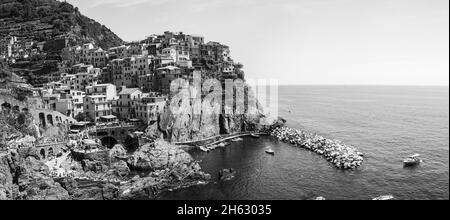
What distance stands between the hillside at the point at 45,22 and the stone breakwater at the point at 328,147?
65469 mm

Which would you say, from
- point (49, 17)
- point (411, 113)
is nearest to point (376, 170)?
point (411, 113)

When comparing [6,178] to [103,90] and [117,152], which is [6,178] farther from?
[103,90]

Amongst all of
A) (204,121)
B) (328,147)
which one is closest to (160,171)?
(204,121)

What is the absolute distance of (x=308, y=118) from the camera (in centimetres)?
10856

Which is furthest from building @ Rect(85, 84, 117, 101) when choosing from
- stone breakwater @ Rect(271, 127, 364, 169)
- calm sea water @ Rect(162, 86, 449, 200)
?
stone breakwater @ Rect(271, 127, 364, 169)

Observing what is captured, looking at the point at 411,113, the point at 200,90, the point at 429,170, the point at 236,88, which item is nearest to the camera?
the point at 429,170

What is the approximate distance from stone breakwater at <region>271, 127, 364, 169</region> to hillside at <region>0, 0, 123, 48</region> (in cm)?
6547

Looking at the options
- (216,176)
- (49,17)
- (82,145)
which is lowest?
(216,176)

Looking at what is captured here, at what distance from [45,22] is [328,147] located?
96.5 meters

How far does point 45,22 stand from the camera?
113312mm

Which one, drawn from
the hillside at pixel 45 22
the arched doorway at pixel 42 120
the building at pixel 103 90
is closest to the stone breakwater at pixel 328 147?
the building at pixel 103 90

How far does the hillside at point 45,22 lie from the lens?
107338 mm
